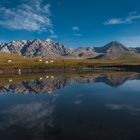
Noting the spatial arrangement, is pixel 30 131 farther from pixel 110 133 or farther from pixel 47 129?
pixel 110 133

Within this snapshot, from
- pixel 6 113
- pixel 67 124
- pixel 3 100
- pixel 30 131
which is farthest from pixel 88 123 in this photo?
pixel 3 100

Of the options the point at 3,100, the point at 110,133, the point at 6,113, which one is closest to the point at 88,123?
the point at 110,133

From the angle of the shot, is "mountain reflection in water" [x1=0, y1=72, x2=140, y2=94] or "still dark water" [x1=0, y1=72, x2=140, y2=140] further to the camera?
"mountain reflection in water" [x1=0, y1=72, x2=140, y2=94]

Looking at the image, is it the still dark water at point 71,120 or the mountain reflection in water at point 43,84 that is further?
the mountain reflection in water at point 43,84

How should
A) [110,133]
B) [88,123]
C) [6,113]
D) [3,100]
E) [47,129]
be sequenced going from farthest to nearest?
[3,100]
[6,113]
[88,123]
[47,129]
[110,133]

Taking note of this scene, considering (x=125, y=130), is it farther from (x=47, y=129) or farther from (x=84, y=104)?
(x=84, y=104)

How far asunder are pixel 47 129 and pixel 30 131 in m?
2.03

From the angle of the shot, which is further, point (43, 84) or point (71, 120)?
point (43, 84)

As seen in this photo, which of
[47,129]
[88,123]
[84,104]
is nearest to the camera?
[47,129]

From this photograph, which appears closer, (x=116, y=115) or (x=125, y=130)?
(x=125, y=130)

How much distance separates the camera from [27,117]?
135ft

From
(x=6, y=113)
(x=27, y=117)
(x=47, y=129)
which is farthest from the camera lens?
(x=6, y=113)

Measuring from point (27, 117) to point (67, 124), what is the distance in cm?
780

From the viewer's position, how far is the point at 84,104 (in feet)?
169
